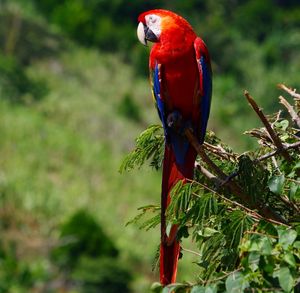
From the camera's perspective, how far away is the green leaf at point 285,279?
157 centimetres

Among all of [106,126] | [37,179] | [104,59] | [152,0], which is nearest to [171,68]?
[37,179]

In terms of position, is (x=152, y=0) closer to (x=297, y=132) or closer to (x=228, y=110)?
(x=228, y=110)

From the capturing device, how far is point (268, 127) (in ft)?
6.38

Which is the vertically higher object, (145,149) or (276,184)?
(145,149)

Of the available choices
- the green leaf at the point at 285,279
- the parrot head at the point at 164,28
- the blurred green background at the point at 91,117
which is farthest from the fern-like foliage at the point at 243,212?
the blurred green background at the point at 91,117

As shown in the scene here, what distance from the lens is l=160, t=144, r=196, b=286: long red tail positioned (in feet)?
6.68

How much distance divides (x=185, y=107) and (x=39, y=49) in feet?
66.1

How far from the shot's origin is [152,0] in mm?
29406

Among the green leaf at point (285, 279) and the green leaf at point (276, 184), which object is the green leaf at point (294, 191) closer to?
the green leaf at point (276, 184)

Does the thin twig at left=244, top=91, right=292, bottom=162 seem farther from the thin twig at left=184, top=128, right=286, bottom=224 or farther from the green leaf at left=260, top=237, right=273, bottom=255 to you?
A: the green leaf at left=260, top=237, right=273, bottom=255

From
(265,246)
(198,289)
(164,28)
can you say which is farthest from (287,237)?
(164,28)

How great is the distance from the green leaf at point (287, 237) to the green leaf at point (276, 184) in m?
0.23

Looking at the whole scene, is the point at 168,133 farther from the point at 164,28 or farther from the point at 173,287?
the point at 173,287

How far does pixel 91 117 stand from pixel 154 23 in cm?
1526
